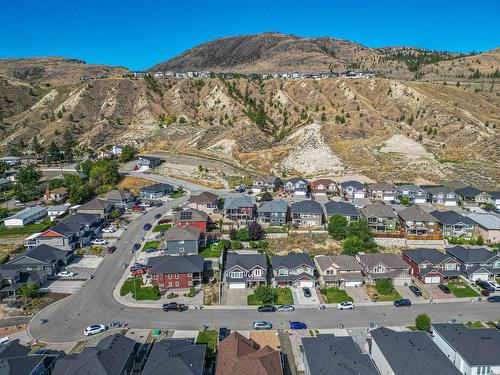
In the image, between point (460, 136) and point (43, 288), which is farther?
point (460, 136)

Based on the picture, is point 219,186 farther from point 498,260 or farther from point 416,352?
point 416,352

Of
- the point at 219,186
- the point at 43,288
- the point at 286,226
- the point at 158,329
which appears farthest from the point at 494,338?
the point at 219,186

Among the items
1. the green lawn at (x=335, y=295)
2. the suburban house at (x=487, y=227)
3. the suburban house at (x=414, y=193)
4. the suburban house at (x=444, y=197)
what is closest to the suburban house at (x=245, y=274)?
the green lawn at (x=335, y=295)

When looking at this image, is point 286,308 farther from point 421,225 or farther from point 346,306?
point 421,225

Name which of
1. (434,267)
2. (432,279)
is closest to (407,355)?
(432,279)

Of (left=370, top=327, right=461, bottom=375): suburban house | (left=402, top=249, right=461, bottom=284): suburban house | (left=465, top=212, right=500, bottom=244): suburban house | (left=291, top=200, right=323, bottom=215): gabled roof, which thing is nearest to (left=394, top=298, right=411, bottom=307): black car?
(left=402, top=249, right=461, bottom=284): suburban house

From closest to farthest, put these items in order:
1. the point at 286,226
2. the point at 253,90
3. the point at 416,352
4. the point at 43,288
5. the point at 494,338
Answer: the point at 416,352
the point at 494,338
the point at 43,288
the point at 286,226
the point at 253,90

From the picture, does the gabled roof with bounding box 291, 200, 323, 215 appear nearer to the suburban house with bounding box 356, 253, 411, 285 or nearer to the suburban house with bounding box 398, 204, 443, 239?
the suburban house with bounding box 398, 204, 443, 239
